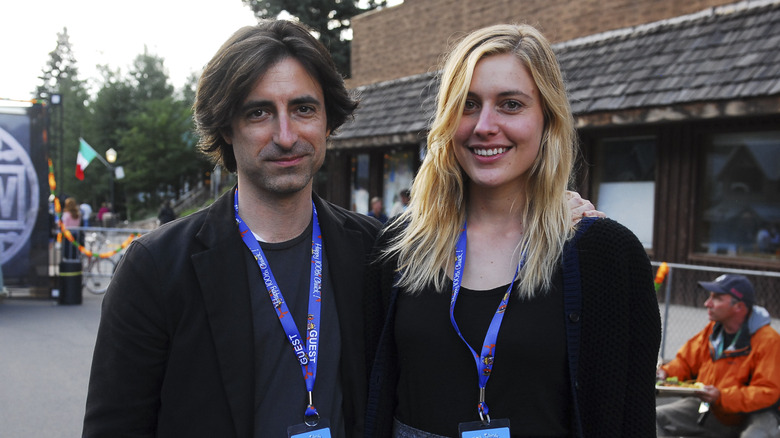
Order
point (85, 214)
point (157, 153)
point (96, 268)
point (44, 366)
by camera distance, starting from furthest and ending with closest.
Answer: point (157, 153) → point (85, 214) → point (96, 268) → point (44, 366)

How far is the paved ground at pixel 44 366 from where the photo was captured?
17.9 ft

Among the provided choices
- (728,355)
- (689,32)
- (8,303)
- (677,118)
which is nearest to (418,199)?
(728,355)

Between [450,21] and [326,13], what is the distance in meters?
10.5

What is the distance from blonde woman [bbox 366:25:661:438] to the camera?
207 centimetres

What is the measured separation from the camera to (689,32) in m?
9.63

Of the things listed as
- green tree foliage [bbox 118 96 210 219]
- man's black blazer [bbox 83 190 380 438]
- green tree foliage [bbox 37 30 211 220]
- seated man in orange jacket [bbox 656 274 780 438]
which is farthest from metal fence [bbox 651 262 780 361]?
green tree foliage [bbox 118 96 210 219]

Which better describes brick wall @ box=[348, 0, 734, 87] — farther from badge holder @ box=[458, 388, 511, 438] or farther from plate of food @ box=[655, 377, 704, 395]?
badge holder @ box=[458, 388, 511, 438]

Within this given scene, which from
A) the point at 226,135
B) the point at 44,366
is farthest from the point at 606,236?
the point at 44,366

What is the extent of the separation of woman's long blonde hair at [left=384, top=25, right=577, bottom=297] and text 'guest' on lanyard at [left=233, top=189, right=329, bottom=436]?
30 centimetres

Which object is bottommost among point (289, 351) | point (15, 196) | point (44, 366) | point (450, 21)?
point (44, 366)

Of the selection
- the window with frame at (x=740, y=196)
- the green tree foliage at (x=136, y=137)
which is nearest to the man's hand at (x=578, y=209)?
the window with frame at (x=740, y=196)

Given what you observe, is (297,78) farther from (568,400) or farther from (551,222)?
(568,400)

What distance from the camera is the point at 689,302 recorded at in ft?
Answer: 31.9

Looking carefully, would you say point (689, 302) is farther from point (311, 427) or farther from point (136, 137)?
point (136, 137)
